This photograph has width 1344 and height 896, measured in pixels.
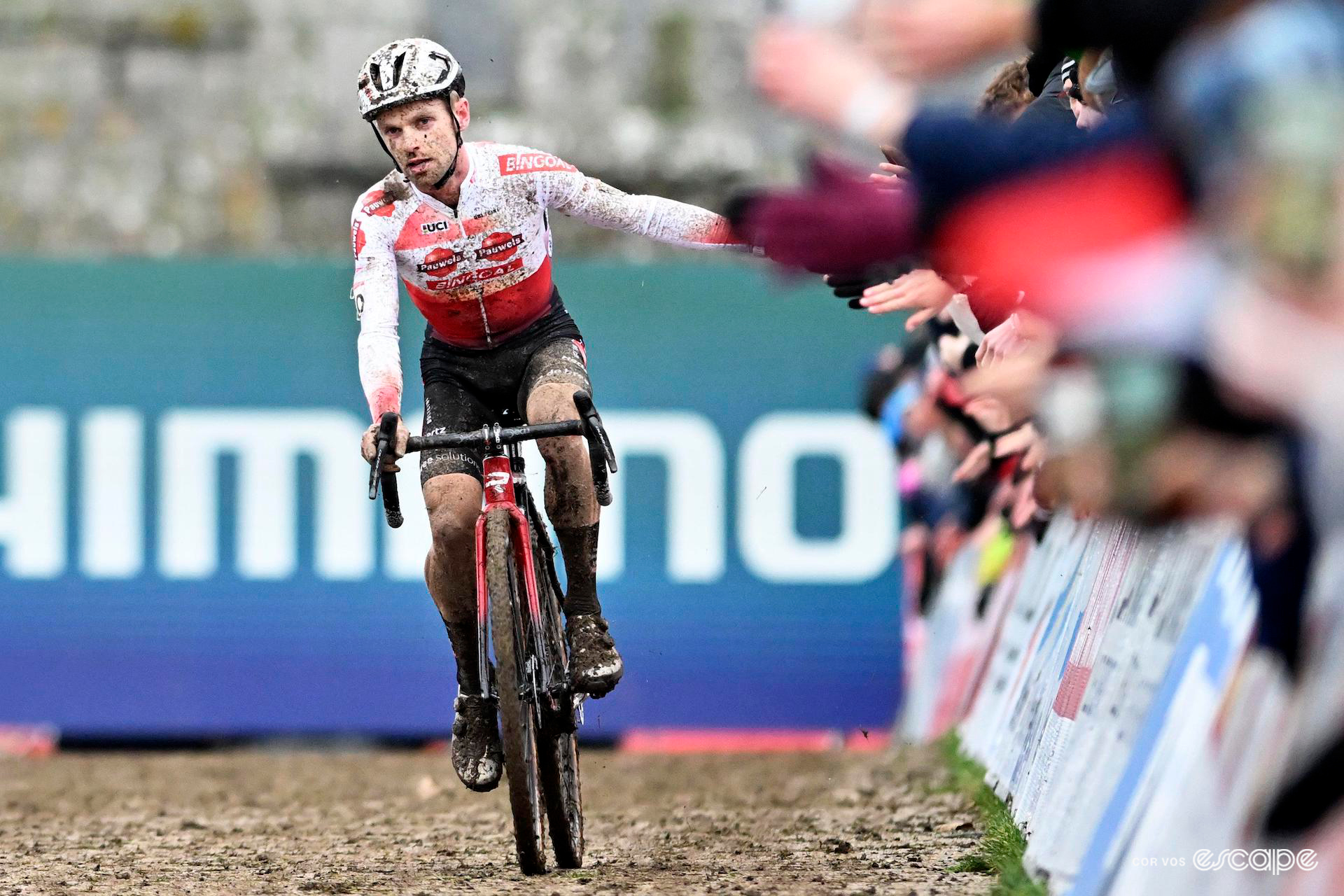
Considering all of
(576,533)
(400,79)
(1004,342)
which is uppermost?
(400,79)

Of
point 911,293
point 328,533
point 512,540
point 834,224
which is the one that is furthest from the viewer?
point 328,533

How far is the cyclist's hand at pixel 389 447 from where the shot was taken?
5715 millimetres

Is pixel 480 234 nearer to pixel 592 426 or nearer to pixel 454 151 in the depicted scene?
pixel 454 151

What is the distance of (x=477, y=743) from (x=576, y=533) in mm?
726

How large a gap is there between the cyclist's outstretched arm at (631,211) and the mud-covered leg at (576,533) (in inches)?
21.3

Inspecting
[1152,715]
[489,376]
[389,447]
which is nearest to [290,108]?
[489,376]

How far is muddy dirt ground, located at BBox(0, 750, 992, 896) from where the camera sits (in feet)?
20.1

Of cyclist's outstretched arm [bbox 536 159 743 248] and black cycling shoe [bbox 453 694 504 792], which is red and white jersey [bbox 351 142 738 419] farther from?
black cycling shoe [bbox 453 694 504 792]

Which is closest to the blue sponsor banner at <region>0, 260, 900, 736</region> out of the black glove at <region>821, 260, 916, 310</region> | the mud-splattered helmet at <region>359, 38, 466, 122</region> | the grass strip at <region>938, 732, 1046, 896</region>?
the grass strip at <region>938, 732, 1046, 896</region>

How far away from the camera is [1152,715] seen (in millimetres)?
4652

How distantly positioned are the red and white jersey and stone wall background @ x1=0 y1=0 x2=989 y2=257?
23.0 ft

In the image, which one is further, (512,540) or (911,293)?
(512,540)

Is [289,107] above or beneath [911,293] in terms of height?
above

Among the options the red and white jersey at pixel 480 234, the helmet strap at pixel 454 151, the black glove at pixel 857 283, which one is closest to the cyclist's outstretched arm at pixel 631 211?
the red and white jersey at pixel 480 234
